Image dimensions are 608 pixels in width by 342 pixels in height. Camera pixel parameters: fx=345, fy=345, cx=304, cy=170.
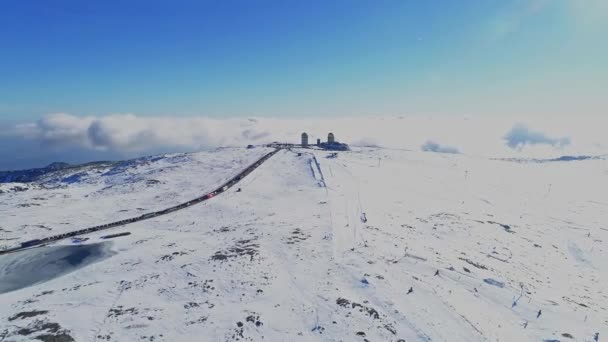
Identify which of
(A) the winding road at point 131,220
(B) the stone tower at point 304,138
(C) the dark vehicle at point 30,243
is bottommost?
(C) the dark vehicle at point 30,243

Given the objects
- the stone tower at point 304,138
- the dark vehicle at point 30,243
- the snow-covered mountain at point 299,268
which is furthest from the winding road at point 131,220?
the stone tower at point 304,138

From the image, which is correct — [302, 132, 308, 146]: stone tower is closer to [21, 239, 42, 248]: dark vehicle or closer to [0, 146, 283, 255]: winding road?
[0, 146, 283, 255]: winding road

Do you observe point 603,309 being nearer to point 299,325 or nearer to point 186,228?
point 299,325

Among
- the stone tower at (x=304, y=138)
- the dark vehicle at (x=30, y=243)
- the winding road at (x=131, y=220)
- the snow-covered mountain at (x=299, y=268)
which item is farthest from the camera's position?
the stone tower at (x=304, y=138)

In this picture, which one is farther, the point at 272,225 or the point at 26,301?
the point at 272,225

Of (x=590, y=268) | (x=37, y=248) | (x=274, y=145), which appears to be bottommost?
(x=590, y=268)

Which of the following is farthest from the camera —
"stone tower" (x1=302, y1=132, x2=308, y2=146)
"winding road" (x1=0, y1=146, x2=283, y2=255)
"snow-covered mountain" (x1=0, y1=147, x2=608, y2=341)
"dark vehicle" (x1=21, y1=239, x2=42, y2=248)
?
"stone tower" (x1=302, y1=132, x2=308, y2=146)

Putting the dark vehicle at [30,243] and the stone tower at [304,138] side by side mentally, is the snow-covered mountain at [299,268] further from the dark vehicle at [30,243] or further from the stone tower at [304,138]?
the stone tower at [304,138]

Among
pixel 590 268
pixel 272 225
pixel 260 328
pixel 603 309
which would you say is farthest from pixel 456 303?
pixel 590 268

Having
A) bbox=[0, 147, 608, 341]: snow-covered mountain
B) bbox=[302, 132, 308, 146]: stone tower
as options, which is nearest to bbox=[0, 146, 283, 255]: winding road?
bbox=[0, 147, 608, 341]: snow-covered mountain
